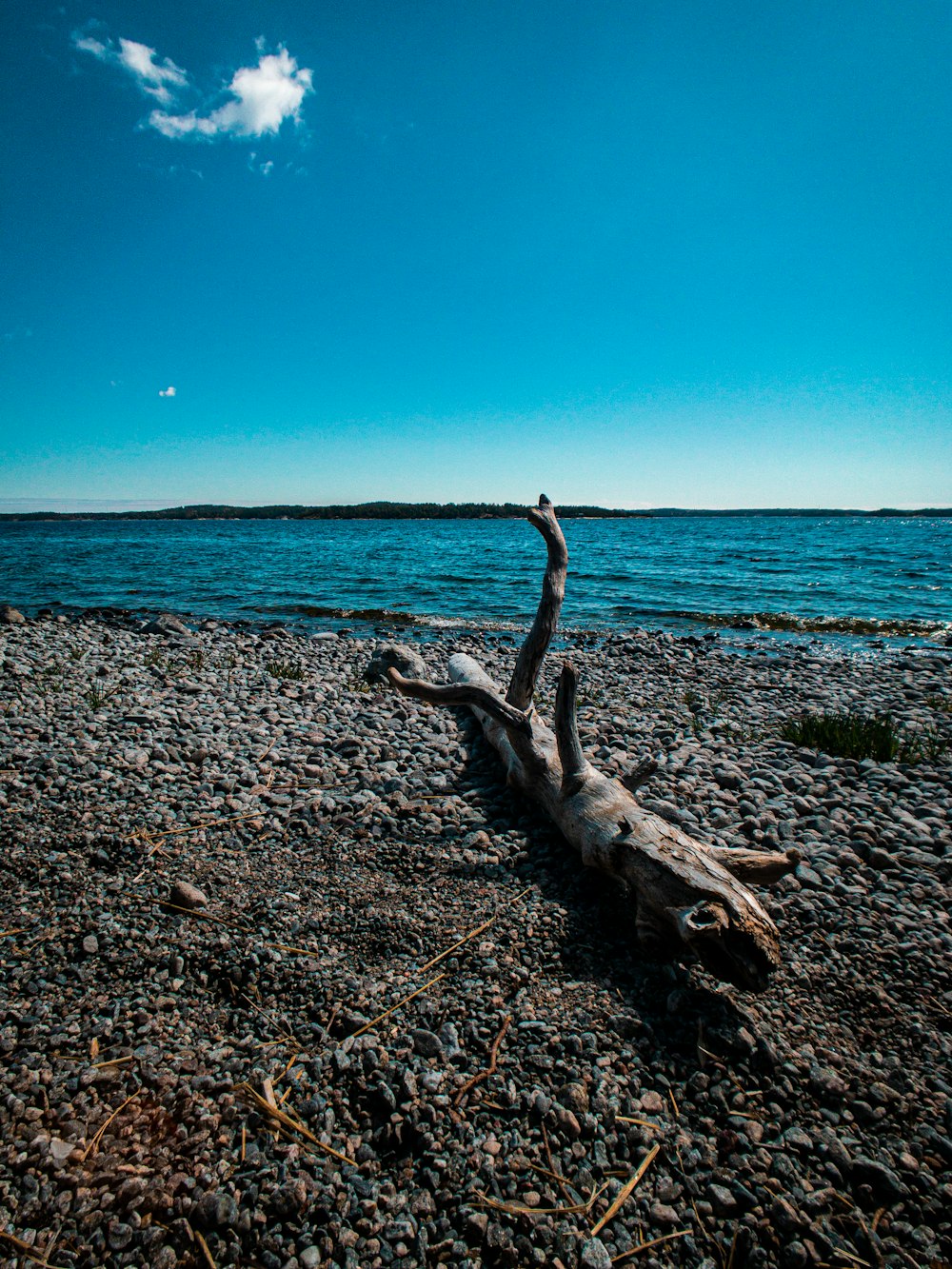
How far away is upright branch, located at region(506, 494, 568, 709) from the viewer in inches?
264

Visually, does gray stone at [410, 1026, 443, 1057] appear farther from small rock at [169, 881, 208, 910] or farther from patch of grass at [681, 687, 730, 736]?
patch of grass at [681, 687, 730, 736]

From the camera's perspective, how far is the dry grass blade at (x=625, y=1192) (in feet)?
7.60

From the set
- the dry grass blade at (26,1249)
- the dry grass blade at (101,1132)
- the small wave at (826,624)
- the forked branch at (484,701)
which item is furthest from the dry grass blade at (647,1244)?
the small wave at (826,624)

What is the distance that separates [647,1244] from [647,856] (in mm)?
1904

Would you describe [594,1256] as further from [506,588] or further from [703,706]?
[506,588]

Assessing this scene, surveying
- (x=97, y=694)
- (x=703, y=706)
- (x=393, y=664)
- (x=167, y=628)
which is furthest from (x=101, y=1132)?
(x=167, y=628)

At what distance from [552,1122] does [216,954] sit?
7.13 ft

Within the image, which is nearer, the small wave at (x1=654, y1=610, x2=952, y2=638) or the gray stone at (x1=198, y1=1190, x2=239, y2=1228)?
the gray stone at (x1=198, y1=1190, x2=239, y2=1228)

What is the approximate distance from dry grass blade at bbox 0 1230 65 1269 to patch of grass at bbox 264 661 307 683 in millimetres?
8464

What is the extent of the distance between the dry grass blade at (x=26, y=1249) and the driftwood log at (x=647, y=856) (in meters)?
3.04

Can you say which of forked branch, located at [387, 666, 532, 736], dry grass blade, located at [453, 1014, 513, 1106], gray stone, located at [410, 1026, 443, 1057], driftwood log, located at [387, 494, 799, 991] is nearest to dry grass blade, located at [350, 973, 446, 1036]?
gray stone, located at [410, 1026, 443, 1057]

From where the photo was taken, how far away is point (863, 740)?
7070mm

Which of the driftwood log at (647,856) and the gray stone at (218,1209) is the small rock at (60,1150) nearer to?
the gray stone at (218,1209)

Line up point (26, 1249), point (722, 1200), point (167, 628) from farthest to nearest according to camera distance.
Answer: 1. point (167, 628)
2. point (722, 1200)
3. point (26, 1249)
